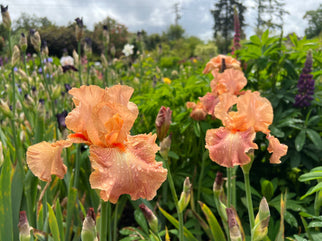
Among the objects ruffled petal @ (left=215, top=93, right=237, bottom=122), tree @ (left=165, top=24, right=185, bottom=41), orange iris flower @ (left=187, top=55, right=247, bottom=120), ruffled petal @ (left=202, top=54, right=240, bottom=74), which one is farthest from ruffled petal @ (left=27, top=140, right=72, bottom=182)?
tree @ (left=165, top=24, right=185, bottom=41)

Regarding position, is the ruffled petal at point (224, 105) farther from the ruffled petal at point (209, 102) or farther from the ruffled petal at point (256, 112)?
the ruffled petal at point (209, 102)

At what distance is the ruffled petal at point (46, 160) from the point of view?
0.81 meters

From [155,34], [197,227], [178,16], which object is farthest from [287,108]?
[178,16]

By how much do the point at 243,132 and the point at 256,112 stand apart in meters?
0.09

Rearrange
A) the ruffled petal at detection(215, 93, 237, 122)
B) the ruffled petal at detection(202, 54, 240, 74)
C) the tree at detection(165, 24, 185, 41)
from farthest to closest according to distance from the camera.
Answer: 1. the tree at detection(165, 24, 185, 41)
2. the ruffled petal at detection(202, 54, 240, 74)
3. the ruffled petal at detection(215, 93, 237, 122)

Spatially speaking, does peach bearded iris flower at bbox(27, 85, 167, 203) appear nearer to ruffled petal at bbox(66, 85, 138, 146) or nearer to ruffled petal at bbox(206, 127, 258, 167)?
ruffled petal at bbox(66, 85, 138, 146)

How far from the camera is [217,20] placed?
1492 inches

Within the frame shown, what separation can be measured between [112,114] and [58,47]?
14.0 metres

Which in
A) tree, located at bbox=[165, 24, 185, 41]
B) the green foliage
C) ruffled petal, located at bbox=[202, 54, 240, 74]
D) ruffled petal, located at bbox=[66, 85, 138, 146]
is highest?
tree, located at bbox=[165, 24, 185, 41]

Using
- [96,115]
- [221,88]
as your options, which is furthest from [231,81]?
[96,115]

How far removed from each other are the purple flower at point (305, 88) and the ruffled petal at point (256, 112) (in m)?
0.83

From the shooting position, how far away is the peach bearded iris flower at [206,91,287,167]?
104 centimetres

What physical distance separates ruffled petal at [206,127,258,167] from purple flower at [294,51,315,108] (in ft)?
3.01

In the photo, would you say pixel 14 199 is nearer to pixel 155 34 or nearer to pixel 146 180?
pixel 146 180
